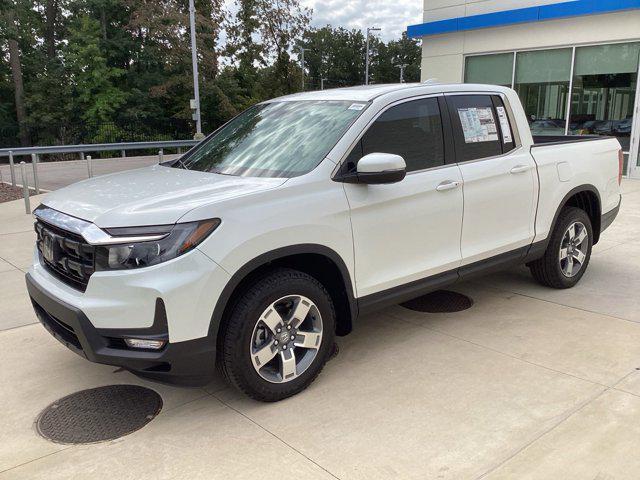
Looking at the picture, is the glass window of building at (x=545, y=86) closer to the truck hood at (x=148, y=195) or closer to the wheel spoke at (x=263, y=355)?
the truck hood at (x=148, y=195)

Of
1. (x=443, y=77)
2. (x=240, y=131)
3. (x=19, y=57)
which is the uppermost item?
(x=19, y=57)

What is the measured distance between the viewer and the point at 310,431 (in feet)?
10.4

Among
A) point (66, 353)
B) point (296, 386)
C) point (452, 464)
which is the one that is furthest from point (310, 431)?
point (66, 353)

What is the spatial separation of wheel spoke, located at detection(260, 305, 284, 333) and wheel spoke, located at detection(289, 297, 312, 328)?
0.10 m

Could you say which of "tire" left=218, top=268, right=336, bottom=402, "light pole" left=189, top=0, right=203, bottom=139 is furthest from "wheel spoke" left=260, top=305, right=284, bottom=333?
"light pole" left=189, top=0, right=203, bottom=139

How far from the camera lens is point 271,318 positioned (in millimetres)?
3328

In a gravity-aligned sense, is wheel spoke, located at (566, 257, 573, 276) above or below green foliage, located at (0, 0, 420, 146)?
below

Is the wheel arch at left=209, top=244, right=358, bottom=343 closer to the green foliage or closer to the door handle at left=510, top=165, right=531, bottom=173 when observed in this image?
the door handle at left=510, top=165, right=531, bottom=173

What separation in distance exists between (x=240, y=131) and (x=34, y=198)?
8476 mm

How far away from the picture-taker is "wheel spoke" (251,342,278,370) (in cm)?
330

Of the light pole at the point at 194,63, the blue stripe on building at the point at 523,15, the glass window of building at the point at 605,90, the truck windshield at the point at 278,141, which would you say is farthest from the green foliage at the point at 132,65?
the truck windshield at the point at 278,141

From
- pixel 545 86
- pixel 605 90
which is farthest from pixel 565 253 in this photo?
pixel 545 86

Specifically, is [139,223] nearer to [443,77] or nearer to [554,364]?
[554,364]

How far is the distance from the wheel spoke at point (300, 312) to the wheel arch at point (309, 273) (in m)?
0.26
